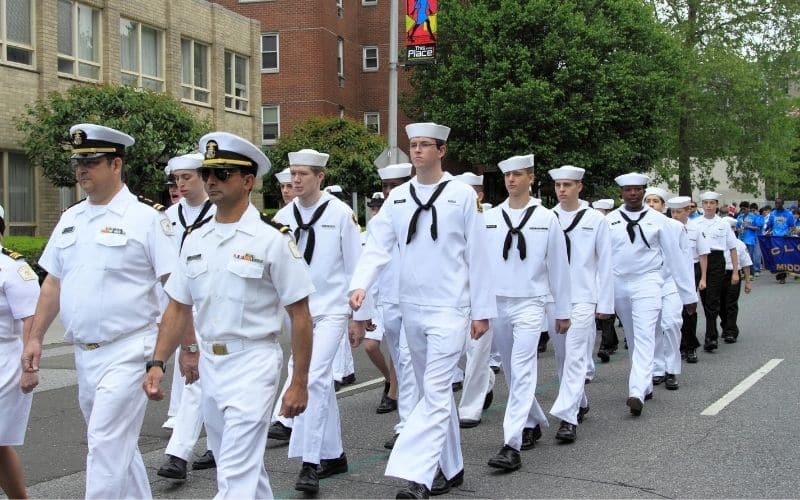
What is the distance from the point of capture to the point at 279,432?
807 centimetres

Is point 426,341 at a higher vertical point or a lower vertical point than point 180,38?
lower

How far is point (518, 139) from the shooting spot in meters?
39.2

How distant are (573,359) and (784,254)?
2172cm

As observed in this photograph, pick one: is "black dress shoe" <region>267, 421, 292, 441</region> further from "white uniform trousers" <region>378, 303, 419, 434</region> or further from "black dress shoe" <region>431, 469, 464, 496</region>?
"black dress shoe" <region>431, 469, 464, 496</region>

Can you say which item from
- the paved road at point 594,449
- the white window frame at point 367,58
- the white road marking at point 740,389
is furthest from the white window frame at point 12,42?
the white window frame at point 367,58

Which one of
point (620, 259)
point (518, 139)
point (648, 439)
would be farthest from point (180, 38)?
point (648, 439)

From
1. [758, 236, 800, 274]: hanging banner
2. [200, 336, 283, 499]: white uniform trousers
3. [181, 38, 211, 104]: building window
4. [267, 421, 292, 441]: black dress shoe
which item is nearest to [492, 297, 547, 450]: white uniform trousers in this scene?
[267, 421, 292, 441]: black dress shoe

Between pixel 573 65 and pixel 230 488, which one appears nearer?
pixel 230 488

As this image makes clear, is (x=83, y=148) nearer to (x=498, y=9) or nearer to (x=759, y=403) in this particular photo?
(x=759, y=403)

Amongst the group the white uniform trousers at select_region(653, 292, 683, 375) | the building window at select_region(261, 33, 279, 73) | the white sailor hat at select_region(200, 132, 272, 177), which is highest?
the building window at select_region(261, 33, 279, 73)

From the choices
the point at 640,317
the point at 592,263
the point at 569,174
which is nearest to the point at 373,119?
the point at 640,317

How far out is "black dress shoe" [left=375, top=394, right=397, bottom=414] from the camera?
30.5 feet

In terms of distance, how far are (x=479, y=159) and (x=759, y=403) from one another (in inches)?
1256

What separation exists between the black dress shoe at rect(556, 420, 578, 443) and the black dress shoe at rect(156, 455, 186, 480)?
2896 millimetres
